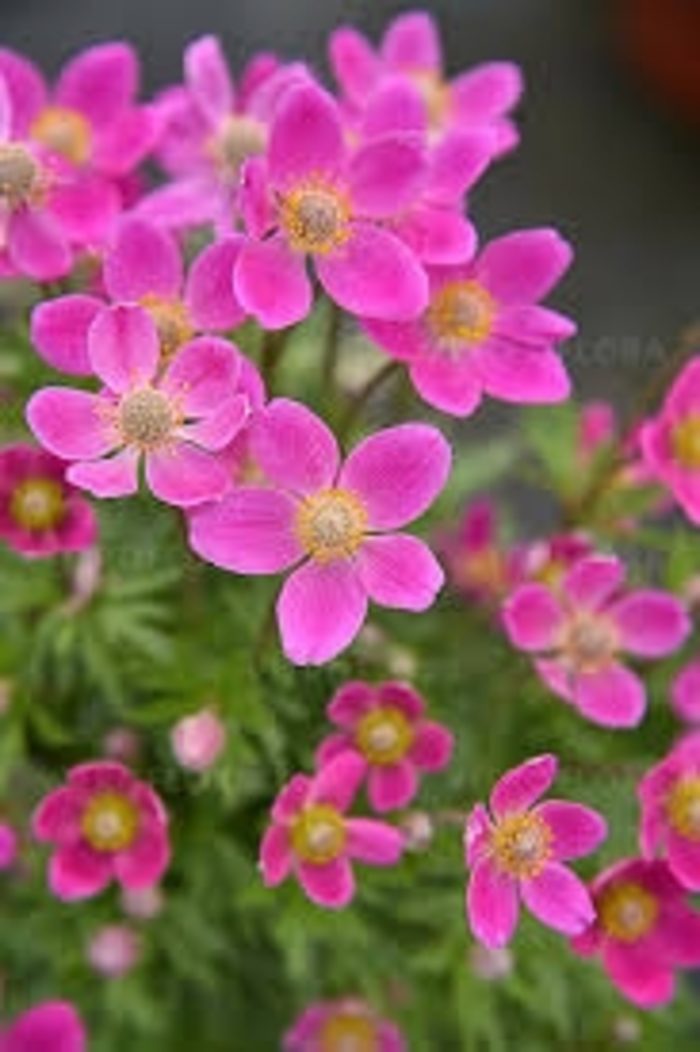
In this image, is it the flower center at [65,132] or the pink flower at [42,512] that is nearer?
the pink flower at [42,512]

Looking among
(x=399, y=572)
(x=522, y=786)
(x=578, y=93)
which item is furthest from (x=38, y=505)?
(x=578, y=93)

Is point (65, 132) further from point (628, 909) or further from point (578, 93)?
point (578, 93)

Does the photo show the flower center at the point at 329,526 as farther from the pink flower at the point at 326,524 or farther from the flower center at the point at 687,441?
the flower center at the point at 687,441

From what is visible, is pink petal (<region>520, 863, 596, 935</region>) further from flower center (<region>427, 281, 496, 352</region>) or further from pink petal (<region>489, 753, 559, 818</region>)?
flower center (<region>427, 281, 496, 352</region>)

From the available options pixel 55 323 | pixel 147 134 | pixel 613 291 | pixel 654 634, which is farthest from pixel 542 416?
pixel 613 291

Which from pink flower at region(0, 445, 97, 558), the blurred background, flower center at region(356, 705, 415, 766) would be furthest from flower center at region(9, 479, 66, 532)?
the blurred background

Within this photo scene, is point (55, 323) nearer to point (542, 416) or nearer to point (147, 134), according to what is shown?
point (147, 134)

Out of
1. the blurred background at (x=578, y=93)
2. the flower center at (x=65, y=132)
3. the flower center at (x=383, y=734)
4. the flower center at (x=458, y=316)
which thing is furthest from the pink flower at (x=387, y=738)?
the blurred background at (x=578, y=93)
